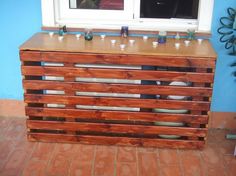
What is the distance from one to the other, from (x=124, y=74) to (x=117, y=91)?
0.15m

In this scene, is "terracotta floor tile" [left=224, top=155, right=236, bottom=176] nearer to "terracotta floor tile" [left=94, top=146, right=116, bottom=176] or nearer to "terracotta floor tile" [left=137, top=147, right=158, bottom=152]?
"terracotta floor tile" [left=137, top=147, right=158, bottom=152]

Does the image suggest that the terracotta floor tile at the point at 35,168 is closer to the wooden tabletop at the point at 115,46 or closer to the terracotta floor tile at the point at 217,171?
the wooden tabletop at the point at 115,46

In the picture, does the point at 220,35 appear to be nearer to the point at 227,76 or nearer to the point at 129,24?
the point at 227,76

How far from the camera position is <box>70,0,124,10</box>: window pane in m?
2.87

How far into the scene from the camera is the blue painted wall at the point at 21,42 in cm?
282

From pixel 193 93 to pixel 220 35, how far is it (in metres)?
0.63

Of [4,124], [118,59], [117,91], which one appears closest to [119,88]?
[117,91]

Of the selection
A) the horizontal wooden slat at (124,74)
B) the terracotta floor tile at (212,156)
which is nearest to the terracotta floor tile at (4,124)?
the horizontal wooden slat at (124,74)

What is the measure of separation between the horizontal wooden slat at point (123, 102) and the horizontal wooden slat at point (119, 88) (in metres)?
0.07

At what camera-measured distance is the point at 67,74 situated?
8.30 feet

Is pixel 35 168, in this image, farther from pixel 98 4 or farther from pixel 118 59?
pixel 98 4

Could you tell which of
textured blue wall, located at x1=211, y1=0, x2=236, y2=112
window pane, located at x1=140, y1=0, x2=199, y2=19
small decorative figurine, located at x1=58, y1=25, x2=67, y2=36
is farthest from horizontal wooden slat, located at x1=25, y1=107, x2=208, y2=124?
window pane, located at x1=140, y1=0, x2=199, y2=19

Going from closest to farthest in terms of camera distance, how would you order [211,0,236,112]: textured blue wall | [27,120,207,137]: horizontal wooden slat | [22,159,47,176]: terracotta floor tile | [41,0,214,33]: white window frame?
[22,159,47,176]: terracotta floor tile < [27,120,207,137]: horizontal wooden slat < [211,0,236,112]: textured blue wall < [41,0,214,33]: white window frame

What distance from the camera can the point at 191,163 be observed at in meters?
2.55
